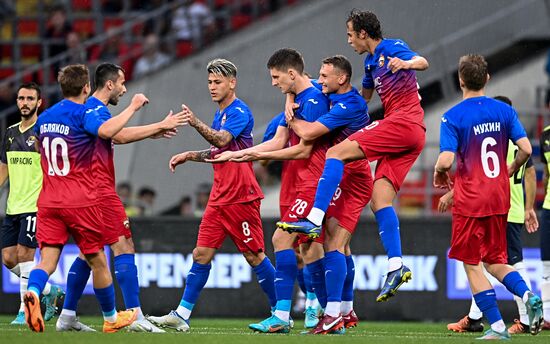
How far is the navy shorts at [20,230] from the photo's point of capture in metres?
11.9

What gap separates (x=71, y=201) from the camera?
372 inches

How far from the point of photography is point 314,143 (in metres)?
10.3

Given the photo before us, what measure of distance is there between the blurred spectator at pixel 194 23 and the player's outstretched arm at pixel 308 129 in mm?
7761

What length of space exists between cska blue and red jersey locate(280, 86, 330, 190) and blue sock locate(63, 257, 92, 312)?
2.07m

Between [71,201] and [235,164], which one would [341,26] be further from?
[71,201]

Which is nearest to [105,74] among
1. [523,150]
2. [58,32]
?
[523,150]

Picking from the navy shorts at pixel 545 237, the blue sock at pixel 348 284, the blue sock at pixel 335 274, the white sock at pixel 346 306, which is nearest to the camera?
the blue sock at pixel 335 274

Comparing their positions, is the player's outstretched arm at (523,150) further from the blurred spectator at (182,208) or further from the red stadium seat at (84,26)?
the red stadium seat at (84,26)

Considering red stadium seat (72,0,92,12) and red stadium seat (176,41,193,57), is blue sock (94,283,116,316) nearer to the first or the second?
red stadium seat (176,41,193,57)

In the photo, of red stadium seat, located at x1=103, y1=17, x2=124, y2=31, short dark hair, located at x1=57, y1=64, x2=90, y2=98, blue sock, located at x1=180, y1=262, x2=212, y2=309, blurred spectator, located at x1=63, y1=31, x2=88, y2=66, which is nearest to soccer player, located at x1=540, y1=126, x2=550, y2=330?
blue sock, located at x1=180, y1=262, x2=212, y2=309

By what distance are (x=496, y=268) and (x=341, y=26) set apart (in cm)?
757

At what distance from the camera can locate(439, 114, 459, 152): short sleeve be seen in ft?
30.3

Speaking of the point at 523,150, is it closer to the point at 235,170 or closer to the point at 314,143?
the point at 314,143

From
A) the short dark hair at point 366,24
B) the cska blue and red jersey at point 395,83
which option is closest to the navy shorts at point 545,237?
the cska blue and red jersey at point 395,83
